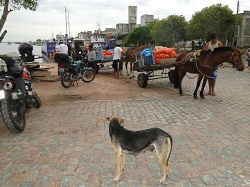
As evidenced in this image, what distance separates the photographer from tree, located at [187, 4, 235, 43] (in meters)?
36.3

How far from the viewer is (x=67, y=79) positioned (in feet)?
33.4

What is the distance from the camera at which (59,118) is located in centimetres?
604

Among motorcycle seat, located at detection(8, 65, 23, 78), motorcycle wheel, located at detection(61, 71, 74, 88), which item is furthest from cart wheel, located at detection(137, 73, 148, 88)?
motorcycle seat, located at detection(8, 65, 23, 78)

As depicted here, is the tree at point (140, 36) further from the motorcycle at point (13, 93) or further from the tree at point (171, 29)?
the motorcycle at point (13, 93)

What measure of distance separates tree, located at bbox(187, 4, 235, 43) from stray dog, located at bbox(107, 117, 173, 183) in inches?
1464

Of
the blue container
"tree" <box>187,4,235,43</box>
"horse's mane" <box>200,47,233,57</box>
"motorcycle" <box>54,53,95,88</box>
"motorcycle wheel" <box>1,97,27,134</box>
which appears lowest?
"motorcycle wheel" <box>1,97,27,134</box>

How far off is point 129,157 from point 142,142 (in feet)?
3.24

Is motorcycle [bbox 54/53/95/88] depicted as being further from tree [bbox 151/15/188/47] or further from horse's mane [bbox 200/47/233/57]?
tree [bbox 151/15/188/47]

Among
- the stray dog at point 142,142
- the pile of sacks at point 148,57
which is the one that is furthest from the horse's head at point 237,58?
the stray dog at point 142,142

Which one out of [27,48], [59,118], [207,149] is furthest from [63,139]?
[27,48]

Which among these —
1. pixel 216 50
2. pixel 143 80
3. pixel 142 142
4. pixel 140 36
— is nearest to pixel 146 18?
pixel 140 36

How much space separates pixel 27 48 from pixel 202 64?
6.91m

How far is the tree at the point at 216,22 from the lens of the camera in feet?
119

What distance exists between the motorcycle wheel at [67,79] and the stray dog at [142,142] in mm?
7306
